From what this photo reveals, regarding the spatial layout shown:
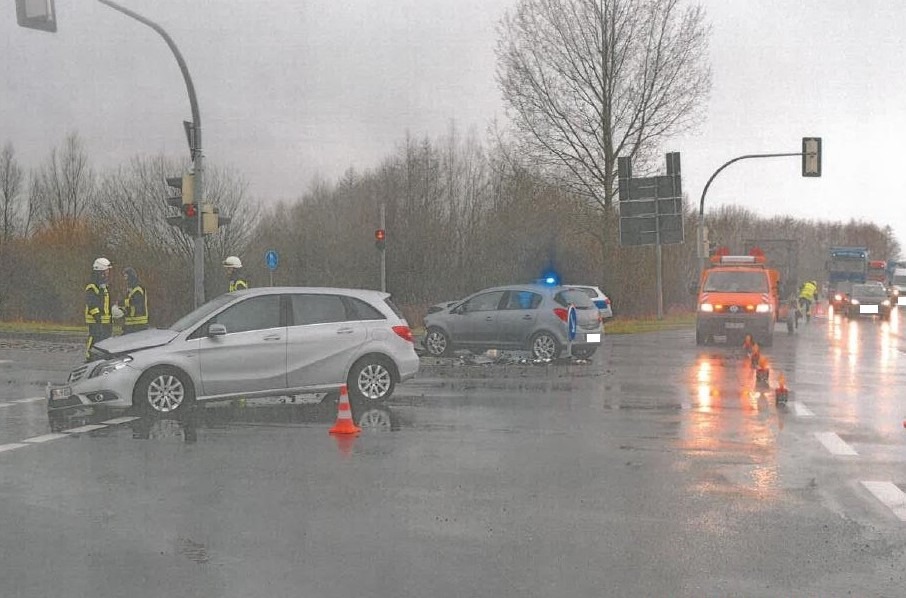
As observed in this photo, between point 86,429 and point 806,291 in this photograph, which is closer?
point 86,429

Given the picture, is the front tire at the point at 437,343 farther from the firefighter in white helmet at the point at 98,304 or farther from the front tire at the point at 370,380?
the front tire at the point at 370,380

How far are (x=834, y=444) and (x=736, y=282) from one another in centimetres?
1696

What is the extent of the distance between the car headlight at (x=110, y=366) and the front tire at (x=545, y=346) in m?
10.1

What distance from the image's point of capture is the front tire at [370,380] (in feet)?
44.2

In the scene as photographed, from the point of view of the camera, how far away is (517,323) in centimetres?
2073

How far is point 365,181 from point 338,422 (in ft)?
194

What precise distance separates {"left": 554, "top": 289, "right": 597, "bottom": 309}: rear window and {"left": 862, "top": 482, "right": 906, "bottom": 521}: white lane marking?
40.9ft

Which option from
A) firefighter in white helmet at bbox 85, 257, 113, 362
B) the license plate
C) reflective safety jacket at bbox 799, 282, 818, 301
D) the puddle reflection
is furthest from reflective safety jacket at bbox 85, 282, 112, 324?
reflective safety jacket at bbox 799, 282, 818, 301

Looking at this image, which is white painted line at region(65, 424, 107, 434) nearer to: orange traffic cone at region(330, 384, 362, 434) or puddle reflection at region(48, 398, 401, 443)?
puddle reflection at region(48, 398, 401, 443)

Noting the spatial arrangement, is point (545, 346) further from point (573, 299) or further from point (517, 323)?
point (573, 299)

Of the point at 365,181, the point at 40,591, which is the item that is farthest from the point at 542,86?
the point at 40,591

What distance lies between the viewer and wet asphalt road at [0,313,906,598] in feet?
18.7

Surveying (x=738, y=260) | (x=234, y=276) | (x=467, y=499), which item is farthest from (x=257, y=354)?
(x=738, y=260)

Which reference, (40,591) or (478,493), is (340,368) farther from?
(40,591)
